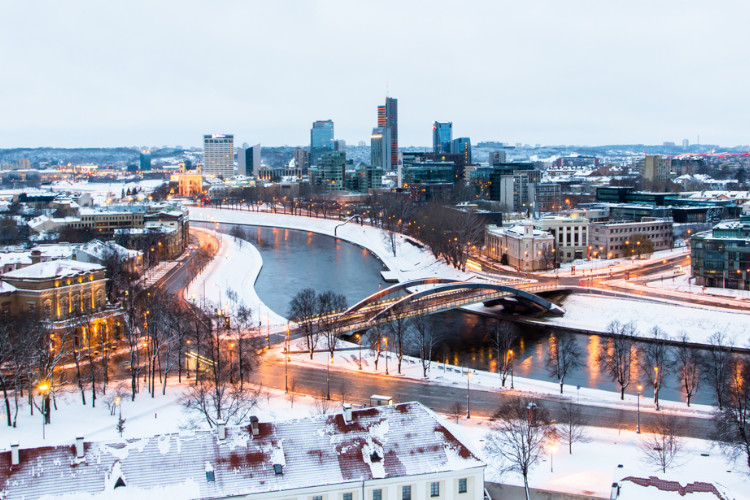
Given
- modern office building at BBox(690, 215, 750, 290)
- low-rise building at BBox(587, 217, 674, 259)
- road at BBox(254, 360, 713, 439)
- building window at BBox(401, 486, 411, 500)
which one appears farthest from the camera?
low-rise building at BBox(587, 217, 674, 259)

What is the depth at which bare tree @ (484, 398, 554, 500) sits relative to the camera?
18.0 meters

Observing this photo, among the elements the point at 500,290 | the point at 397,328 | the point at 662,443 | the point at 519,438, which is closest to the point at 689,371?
the point at 662,443

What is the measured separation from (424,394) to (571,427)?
581 centimetres

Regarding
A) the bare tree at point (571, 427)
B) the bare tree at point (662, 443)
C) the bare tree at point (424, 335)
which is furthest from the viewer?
the bare tree at point (424, 335)

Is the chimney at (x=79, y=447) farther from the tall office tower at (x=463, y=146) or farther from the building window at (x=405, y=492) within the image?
the tall office tower at (x=463, y=146)

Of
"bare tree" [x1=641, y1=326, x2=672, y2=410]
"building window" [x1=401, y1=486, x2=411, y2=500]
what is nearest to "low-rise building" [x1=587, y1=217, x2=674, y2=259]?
"bare tree" [x1=641, y1=326, x2=672, y2=410]

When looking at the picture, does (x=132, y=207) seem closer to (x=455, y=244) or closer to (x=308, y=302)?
(x=455, y=244)

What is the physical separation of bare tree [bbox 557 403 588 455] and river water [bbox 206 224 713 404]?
369cm

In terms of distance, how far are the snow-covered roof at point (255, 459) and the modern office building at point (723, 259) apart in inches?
1259

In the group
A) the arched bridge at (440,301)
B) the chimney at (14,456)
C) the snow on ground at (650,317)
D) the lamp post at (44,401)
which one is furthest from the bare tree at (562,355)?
the chimney at (14,456)

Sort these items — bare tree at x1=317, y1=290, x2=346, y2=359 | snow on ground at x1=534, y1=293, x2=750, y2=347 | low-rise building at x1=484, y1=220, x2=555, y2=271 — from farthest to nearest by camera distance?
low-rise building at x1=484, y1=220, x2=555, y2=271 < snow on ground at x1=534, y1=293, x2=750, y2=347 < bare tree at x1=317, y1=290, x2=346, y2=359

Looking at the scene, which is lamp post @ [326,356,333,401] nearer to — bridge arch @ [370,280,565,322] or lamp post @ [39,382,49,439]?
lamp post @ [39,382,49,439]

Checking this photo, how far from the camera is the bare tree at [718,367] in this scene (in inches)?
989

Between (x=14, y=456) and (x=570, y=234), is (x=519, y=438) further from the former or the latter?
(x=570, y=234)
